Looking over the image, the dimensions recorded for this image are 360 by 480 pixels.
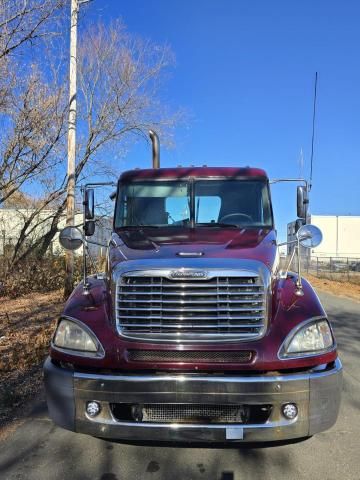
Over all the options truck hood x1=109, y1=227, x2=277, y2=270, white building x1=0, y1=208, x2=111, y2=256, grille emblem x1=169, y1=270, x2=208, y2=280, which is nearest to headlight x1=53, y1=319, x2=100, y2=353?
truck hood x1=109, y1=227, x2=277, y2=270

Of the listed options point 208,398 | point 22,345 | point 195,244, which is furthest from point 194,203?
point 22,345

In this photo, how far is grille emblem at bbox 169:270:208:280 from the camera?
3523 mm

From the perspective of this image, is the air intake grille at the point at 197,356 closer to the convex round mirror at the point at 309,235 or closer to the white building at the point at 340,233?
the convex round mirror at the point at 309,235

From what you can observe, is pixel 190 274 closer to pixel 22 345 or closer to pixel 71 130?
pixel 22 345

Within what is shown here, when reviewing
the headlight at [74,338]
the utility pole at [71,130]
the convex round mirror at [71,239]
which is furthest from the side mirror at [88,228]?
the utility pole at [71,130]

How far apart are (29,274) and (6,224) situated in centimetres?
332

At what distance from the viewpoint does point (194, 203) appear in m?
5.20

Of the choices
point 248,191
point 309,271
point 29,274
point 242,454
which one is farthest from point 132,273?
point 309,271

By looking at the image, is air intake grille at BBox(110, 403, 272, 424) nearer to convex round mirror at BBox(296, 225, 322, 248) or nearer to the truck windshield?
convex round mirror at BBox(296, 225, 322, 248)

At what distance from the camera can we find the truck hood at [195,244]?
149 inches

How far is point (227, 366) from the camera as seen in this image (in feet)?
11.2

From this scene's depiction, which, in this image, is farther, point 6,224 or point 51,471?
point 6,224

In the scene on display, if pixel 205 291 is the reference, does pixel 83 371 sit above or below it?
below

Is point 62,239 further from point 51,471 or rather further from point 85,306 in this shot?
point 51,471
